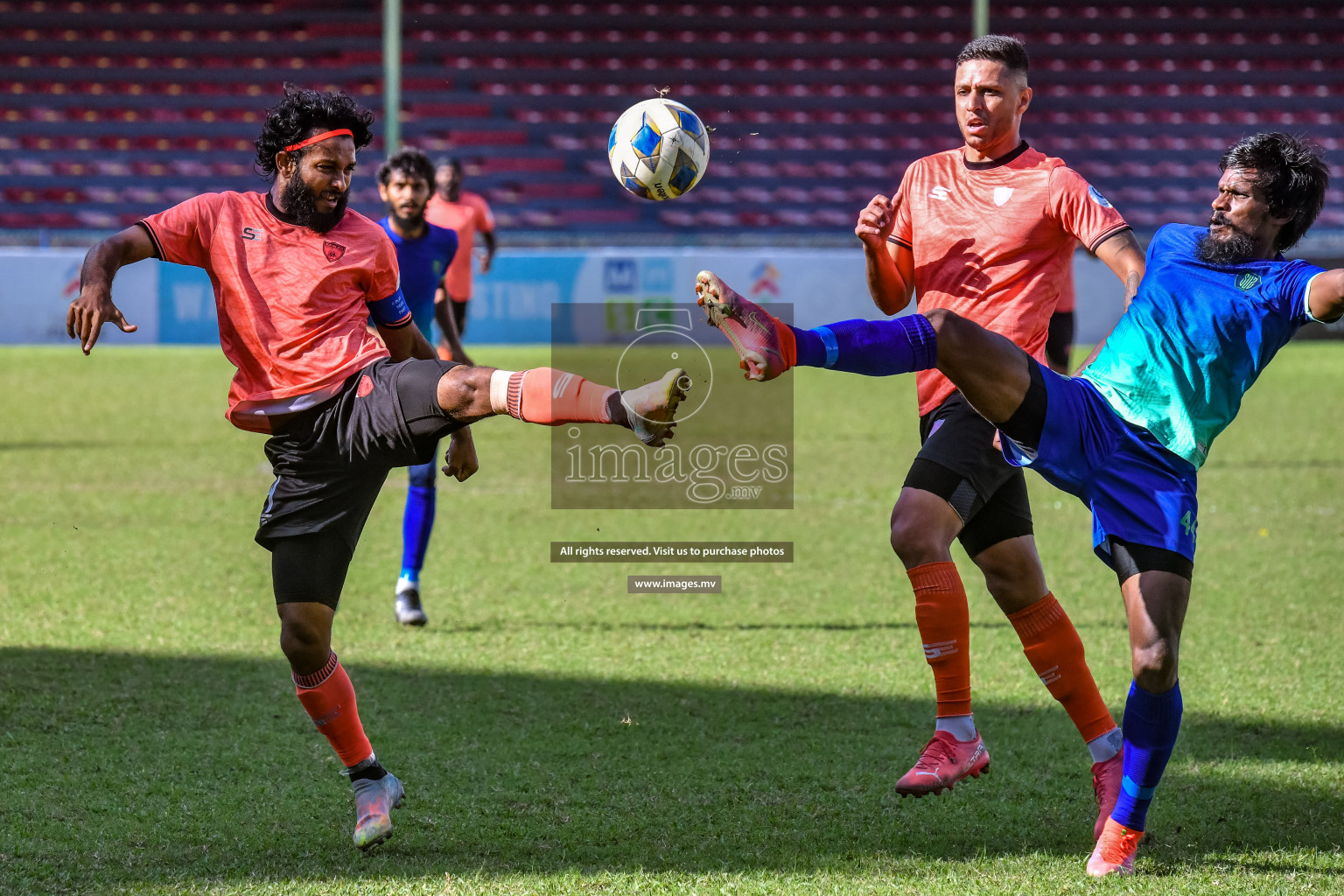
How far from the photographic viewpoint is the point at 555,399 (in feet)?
10.2

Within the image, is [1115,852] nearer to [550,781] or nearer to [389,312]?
[550,781]

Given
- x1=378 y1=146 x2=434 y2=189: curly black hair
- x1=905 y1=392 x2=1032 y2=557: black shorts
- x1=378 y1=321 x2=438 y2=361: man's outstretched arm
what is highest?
x1=378 y1=146 x2=434 y2=189: curly black hair

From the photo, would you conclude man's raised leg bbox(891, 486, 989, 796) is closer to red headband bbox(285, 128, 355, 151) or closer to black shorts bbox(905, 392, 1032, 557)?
black shorts bbox(905, 392, 1032, 557)

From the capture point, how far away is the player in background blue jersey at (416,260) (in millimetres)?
6070

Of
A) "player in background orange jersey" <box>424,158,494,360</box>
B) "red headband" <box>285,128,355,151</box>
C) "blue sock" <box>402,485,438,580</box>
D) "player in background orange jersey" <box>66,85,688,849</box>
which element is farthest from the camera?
"player in background orange jersey" <box>424,158,494,360</box>

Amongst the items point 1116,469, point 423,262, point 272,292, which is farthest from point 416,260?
point 1116,469

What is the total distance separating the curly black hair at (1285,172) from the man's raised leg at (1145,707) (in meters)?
0.88

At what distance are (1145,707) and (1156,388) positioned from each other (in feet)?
2.45

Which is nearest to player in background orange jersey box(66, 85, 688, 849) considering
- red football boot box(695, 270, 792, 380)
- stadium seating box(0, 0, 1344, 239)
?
red football boot box(695, 270, 792, 380)

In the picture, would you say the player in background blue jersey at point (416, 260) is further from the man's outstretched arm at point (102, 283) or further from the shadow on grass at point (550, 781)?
the man's outstretched arm at point (102, 283)

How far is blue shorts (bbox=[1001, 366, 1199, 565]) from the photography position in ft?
10.5

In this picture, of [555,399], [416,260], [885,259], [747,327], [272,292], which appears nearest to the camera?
[747,327]

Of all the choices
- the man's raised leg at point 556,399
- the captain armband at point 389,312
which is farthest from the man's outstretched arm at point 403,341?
the man's raised leg at point 556,399

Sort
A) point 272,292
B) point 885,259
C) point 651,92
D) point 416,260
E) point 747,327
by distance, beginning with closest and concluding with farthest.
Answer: point 747,327 < point 272,292 < point 885,259 < point 416,260 < point 651,92
